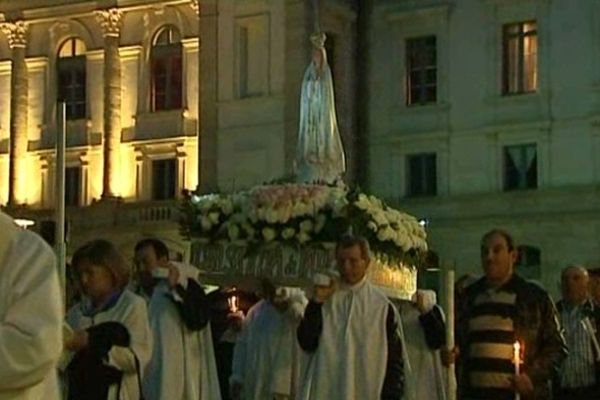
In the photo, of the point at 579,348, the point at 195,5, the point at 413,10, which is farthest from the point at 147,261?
the point at 195,5

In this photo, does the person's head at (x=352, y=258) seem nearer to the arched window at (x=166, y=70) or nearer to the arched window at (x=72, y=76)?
the arched window at (x=166, y=70)

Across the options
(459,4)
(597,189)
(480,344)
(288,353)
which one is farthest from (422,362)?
(459,4)

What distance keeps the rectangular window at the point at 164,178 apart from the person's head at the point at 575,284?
34.0 meters

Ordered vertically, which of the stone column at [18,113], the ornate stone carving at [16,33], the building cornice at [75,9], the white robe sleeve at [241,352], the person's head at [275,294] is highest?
the building cornice at [75,9]

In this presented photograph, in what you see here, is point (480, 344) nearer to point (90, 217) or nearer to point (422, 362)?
point (422, 362)

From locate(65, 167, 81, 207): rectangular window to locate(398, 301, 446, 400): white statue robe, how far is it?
Result: 36320 millimetres

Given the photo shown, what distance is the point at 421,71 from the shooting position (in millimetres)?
44281

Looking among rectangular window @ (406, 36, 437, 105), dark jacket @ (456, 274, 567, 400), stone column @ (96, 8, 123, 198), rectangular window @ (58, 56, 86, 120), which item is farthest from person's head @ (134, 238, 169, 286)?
rectangular window @ (58, 56, 86, 120)

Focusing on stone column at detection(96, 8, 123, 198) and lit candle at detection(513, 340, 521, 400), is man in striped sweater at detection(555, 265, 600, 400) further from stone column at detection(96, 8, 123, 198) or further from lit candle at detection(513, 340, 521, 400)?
stone column at detection(96, 8, 123, 198)

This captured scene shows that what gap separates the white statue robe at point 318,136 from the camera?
17000 millimetres

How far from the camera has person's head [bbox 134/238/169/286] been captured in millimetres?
10664

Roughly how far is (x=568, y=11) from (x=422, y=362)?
98.9ft

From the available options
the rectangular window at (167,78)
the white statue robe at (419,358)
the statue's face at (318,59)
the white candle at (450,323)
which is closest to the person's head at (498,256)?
the white candle at (450,323)

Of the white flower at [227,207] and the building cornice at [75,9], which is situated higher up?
the building cornice at [75,9]
